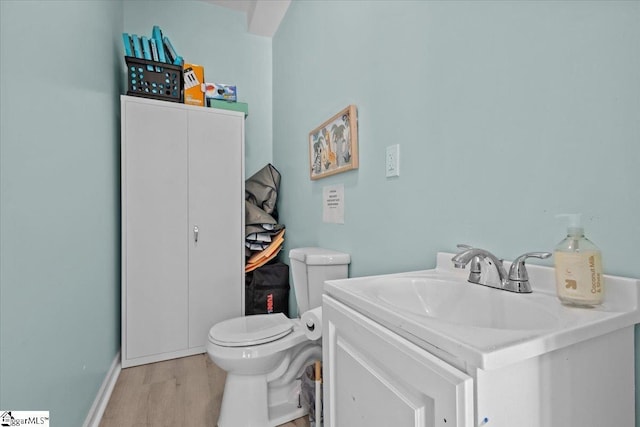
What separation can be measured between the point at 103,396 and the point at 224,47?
2.64 meters

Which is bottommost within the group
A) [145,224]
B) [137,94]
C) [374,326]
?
[374,326]

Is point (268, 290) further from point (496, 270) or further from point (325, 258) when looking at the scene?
point (496, 270)

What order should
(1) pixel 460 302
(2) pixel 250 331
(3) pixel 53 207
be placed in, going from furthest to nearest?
(2) pixel 250 331
(3) pixel 53 207
(1) pixel 460 302

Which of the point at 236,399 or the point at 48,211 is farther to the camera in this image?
the point at 236,399

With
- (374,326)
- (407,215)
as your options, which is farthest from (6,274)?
(407,215)

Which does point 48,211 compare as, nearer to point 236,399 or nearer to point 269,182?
point 236,399

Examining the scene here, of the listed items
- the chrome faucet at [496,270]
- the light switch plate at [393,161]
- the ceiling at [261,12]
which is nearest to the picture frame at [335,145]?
the light switch plate at [393,161]

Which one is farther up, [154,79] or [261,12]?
[261,12]

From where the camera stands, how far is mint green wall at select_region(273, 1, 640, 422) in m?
0.64

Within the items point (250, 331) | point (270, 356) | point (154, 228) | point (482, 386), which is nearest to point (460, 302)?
point (482, 386)

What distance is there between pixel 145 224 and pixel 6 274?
52.6 inches

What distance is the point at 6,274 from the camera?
76 centimetres

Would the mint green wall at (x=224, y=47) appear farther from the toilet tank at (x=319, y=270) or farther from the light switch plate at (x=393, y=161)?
the light switch plate at (x=393, y=161)

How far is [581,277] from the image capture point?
0.60 m
